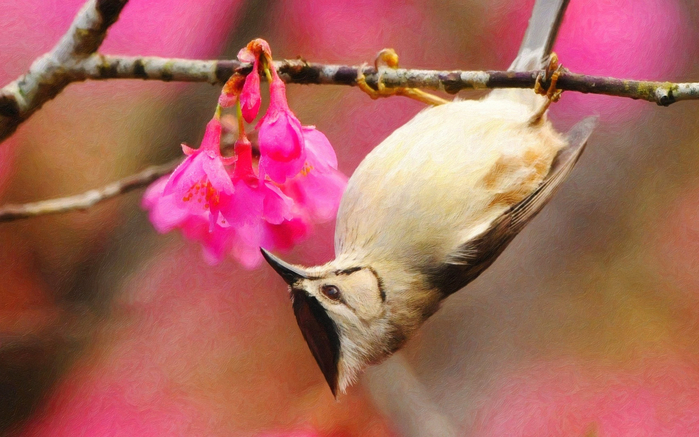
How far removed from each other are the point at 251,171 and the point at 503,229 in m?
0.26

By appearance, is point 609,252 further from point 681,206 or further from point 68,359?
point 68,359

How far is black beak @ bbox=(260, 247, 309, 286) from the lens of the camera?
1.76 ft

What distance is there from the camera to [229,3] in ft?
2.31

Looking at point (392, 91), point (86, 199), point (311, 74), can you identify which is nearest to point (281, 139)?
point (311, 74)

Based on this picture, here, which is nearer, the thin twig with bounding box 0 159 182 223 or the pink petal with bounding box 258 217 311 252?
the pink petal with bounding box 258 217 311 252

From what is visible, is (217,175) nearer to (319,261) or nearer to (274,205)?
(274,205)

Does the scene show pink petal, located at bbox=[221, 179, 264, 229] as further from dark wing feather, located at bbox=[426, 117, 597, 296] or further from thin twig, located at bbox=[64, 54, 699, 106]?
dark wing feather, located at bbox=[426, 117, 597, 296]

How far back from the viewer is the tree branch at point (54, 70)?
20.5 inches

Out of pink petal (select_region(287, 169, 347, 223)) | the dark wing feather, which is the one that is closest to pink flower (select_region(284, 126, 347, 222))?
pink petal (select_region(287, 169, 347, 223))

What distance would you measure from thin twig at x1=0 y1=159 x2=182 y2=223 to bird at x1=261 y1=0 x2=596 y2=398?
213mm

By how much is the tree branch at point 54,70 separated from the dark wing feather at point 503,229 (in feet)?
1.24

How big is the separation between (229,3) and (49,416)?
492 millimetres

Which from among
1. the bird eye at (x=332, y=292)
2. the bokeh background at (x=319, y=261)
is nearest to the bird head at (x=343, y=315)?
the bird eye at (x=332, y=292)

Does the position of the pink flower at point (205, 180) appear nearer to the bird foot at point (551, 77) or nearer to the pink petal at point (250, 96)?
the pink petal at point (250, 96)
